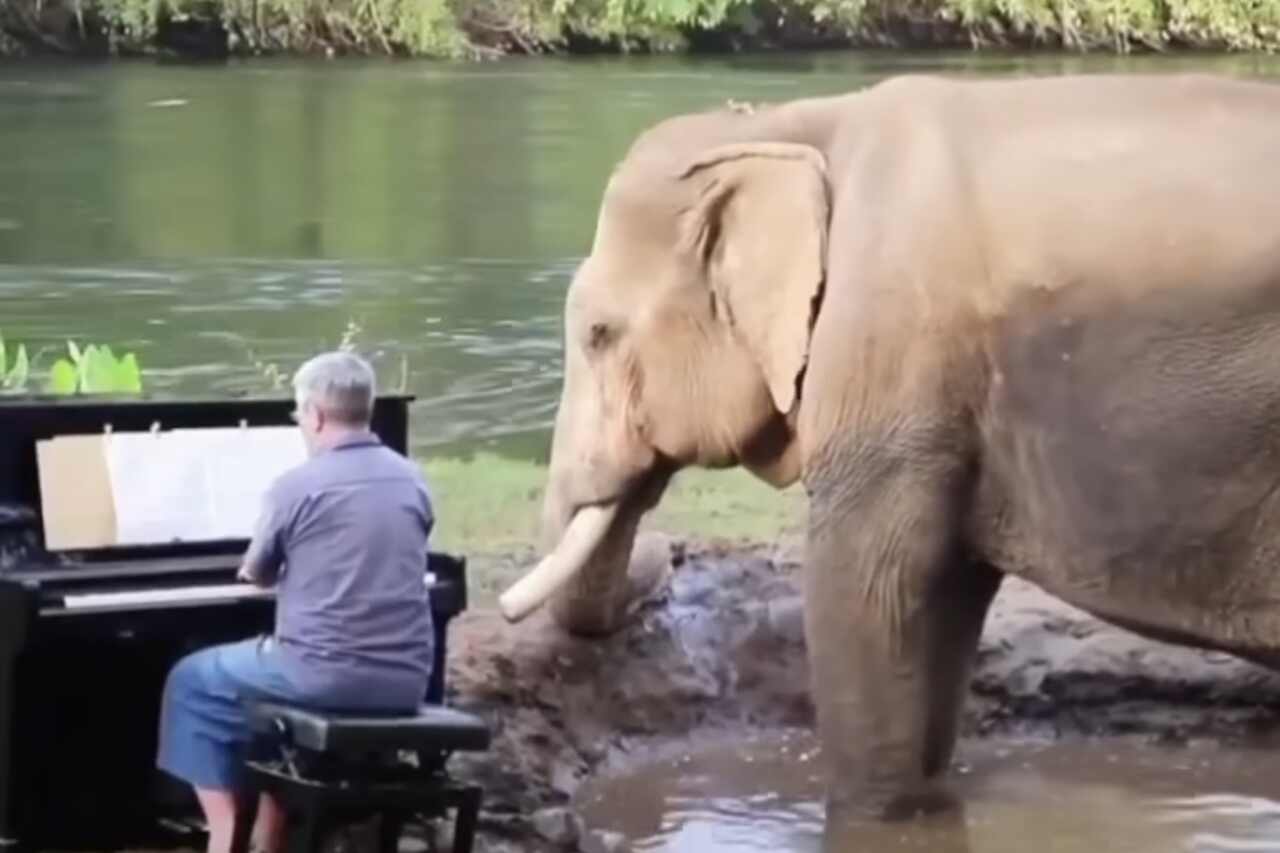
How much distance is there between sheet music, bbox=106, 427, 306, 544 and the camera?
684 centimetres

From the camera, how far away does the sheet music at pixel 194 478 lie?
684cm

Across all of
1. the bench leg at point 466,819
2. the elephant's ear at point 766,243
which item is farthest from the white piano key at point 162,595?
the elephant's ear at point 766,243

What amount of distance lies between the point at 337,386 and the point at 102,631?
2.63 ft

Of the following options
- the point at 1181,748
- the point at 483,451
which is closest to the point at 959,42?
the point at 483,451

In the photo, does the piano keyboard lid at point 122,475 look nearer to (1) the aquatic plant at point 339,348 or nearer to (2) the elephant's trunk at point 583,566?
(2) the elephant's trunk at point 583,566

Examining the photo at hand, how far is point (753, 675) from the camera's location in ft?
28.9

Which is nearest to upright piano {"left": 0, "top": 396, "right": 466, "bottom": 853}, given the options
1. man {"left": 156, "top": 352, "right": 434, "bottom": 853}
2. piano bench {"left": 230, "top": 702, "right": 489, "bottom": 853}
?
man {"left": 156, "top": 352, "right": 434, "bottom": 853}

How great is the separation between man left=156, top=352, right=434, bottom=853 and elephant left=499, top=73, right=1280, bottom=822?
4.65ft

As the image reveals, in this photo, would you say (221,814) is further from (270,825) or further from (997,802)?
(997,802)

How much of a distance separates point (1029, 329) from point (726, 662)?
2.03 meters

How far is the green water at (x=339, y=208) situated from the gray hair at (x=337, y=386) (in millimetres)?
6950

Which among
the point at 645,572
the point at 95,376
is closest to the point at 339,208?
the point at 95,376

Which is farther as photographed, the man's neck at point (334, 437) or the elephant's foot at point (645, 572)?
the elephant's foot at point (645, 572)

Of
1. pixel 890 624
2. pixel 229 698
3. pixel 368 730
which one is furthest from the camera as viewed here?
pixel 890 624
